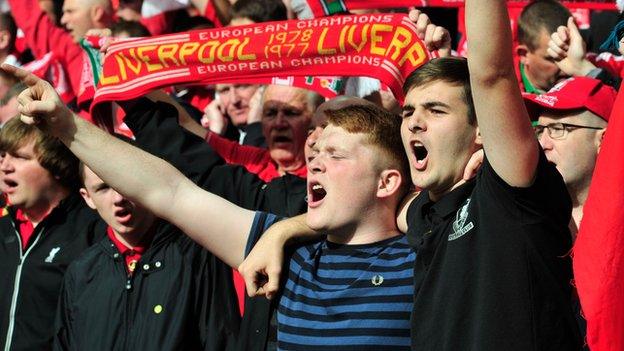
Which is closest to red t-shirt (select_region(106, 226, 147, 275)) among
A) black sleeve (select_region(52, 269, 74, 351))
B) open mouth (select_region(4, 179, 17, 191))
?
black sleeve (select_region(52, 269, 74, 351))

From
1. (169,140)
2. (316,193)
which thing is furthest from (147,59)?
(316,193)

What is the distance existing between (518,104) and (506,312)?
535 millimetres

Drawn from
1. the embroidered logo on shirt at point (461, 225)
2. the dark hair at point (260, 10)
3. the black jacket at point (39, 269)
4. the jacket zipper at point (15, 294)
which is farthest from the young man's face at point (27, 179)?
the embroidered logo on shirt at point (461, 225)

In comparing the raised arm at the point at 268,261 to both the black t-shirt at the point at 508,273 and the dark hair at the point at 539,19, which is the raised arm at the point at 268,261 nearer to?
the black t-shirt at the point at 508,273

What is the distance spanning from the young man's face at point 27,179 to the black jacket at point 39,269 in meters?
0.10

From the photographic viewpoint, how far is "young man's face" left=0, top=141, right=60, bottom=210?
5.75 meters

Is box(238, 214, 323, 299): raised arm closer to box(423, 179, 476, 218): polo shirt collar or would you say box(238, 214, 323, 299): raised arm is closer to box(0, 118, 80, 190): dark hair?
box(423, 179, 476, 218): polo shirt collar

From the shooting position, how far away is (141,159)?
4.23 metres

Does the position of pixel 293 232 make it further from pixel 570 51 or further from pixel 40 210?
pixel 40 210

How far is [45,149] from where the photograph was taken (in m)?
5.77

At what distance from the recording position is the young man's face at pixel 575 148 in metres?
4.43

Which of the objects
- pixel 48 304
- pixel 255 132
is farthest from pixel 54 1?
pixel 48 304

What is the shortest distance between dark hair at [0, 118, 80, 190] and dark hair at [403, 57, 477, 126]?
2537 mm

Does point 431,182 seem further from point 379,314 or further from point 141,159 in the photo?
point 141,159
